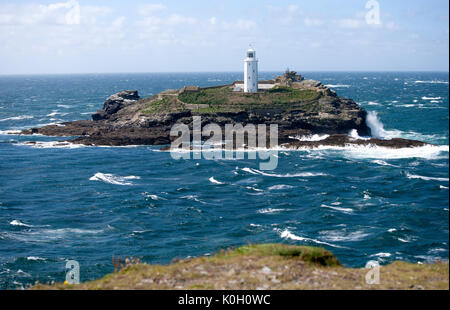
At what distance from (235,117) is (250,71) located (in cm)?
1472

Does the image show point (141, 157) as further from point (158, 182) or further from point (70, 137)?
point (70, 137)

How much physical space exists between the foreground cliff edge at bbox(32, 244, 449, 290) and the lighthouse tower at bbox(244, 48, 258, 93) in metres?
70.6

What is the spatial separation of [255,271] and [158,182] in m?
33.9

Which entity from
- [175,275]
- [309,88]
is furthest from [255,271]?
[309,88]

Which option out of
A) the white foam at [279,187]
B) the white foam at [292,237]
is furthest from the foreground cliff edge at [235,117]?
the white foam at [292,237]

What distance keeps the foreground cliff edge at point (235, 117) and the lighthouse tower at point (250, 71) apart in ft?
6.17

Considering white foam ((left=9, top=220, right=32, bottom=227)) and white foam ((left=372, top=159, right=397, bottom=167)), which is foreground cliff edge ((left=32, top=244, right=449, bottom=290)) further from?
white foam ((left=372, top=159, right=397, bottom=167))

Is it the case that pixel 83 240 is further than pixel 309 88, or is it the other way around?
pixel 309 88

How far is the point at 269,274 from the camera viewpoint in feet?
40.8

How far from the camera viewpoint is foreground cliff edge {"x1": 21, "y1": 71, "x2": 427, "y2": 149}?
6681 centimetres

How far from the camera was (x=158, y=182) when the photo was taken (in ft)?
150

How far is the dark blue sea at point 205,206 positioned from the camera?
27875 mm

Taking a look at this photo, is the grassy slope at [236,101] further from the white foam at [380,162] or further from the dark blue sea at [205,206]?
the white foam at [380,162]
